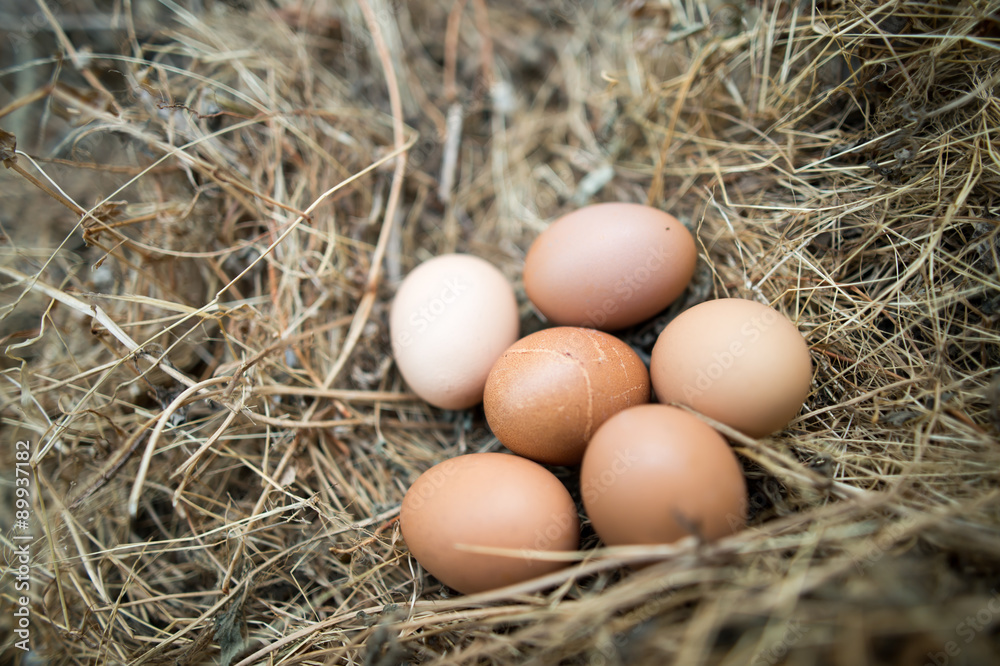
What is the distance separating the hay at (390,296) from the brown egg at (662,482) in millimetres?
95

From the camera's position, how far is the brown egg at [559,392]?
4.78ft

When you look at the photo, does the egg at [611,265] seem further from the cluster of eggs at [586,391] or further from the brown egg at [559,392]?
the brown egg at [559,392]

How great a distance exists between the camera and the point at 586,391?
4.78 feet

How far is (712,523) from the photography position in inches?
46.8

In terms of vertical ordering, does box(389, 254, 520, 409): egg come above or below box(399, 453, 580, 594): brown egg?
above

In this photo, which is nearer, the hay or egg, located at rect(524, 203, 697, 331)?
the hay

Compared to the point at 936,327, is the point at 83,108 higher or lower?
higher

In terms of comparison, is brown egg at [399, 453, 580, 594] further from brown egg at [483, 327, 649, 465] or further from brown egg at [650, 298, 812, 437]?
brown egg at [650, 298, 812, 437]

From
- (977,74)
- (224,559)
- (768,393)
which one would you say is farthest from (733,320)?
(224,559)

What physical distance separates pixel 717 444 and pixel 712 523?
0.65 feet

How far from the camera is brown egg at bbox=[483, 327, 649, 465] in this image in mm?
1458

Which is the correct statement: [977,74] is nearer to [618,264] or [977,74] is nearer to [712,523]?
[618,264]

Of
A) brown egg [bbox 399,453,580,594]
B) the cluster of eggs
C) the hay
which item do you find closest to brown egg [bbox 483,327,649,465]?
the cluster of eggs

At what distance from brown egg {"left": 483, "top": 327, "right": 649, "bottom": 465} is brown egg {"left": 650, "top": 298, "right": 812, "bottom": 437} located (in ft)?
0.52
